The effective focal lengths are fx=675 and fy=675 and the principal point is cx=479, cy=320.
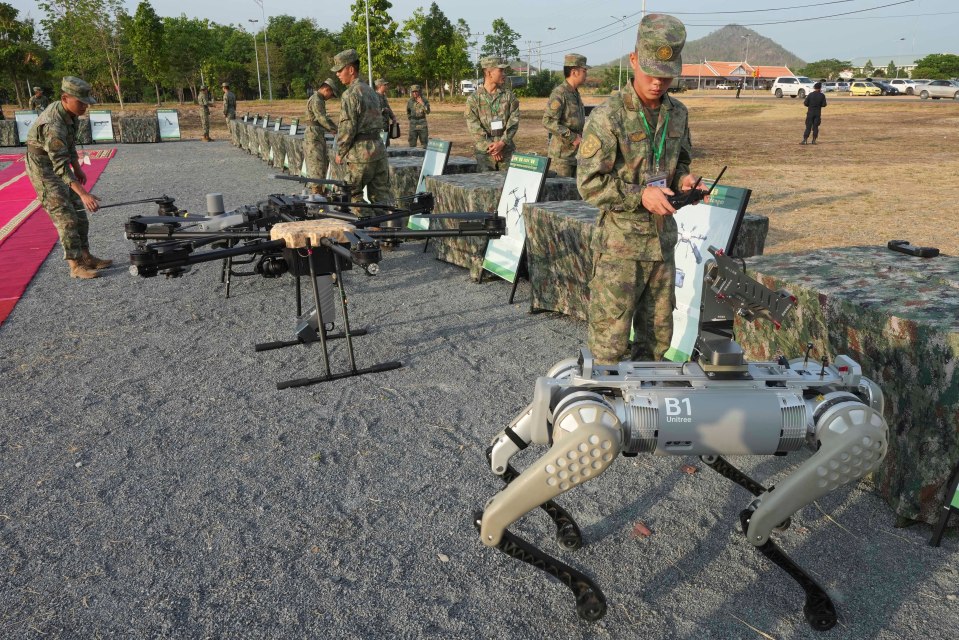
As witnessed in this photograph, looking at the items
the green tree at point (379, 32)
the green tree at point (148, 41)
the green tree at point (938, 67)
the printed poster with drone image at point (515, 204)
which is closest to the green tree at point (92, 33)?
the green tree at point (148, 41)

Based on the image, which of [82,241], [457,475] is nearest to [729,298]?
[457,475]

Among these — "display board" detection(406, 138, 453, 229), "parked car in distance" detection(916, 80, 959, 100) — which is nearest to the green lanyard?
"display board" detection(406, 138, 453, 229)

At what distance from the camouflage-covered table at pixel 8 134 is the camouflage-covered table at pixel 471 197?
92.2 ft

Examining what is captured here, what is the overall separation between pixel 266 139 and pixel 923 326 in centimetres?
1922

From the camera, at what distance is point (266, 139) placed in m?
19.6

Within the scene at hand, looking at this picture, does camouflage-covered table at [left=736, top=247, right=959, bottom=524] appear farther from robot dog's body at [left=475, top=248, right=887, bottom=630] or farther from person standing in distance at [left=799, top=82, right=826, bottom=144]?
person standing in distance at [left=799, top=82, right=826, bottom=144]

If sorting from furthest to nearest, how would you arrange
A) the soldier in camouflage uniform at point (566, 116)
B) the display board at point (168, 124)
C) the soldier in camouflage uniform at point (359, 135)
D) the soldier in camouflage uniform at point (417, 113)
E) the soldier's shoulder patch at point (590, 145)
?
the display board at point (168, 124) → the soldier in camouflage uniform at point (417, 113) → the soldier in camouflage uniform at point (566, 116) → the soldier in camouflage uniform at point (359, 135) → the soldier's shoulder patch at point (590, 145)

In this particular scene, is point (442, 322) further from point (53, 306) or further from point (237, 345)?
point (53, 306)

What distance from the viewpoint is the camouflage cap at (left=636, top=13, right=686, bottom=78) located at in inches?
123

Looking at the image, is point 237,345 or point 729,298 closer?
point 729,298

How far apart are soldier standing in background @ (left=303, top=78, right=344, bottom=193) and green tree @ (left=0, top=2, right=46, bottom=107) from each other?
161 ft

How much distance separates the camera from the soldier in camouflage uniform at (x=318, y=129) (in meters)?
11.2

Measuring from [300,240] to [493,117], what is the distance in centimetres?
582

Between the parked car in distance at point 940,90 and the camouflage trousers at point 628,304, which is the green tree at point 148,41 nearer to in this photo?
the parked car in distance at point 940,90
